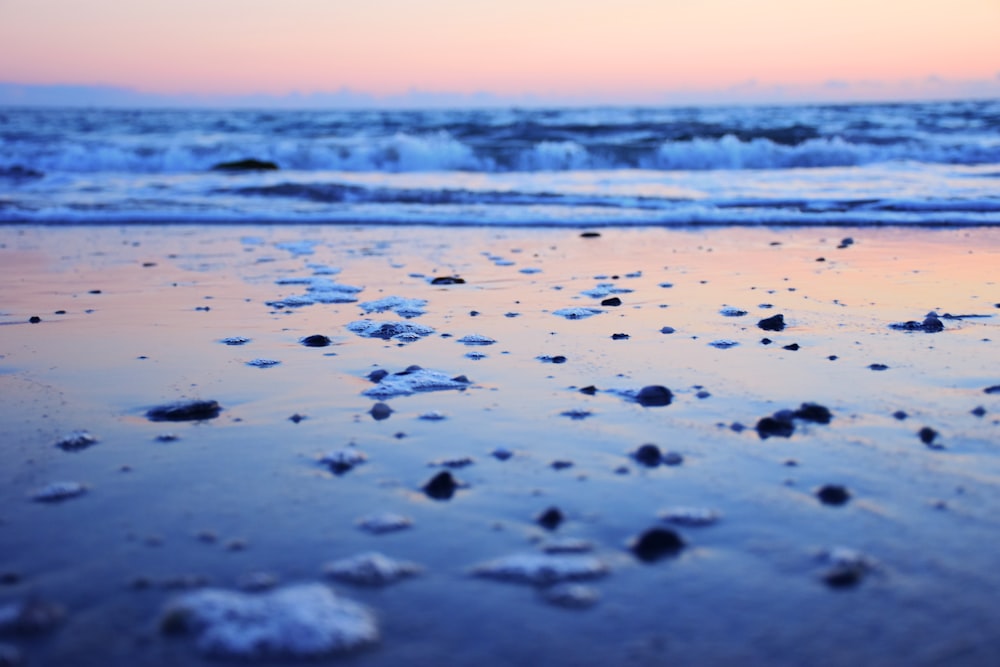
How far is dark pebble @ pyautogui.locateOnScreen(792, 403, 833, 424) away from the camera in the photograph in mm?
2959

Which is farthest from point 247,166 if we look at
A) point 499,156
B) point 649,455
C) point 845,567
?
point 845,567

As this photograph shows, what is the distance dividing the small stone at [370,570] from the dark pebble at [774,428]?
1.37 metres

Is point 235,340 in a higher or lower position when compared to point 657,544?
lower

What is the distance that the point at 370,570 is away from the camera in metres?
1.93

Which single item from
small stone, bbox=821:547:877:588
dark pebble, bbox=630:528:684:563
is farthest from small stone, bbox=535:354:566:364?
small stone, bbox=821:547:877:588

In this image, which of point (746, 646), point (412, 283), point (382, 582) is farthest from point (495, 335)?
point (746, 646)

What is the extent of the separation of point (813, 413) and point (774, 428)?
212mm

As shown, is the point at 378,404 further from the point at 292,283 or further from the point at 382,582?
the point at 292,283

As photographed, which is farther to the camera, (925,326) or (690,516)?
(925,326)

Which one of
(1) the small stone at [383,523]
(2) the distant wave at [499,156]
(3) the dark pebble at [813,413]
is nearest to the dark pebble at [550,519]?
Result: (1) the small stone at [383,523]

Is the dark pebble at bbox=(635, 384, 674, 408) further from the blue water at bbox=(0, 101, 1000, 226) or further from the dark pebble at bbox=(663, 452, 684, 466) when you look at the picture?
the blue water at bbox=(0, 101, 1000, 226)

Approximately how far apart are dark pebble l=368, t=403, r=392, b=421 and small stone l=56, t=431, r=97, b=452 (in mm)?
900

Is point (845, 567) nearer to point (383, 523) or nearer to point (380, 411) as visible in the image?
point (383, 523)

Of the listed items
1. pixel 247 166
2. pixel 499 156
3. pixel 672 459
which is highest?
pixel 499 156
